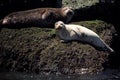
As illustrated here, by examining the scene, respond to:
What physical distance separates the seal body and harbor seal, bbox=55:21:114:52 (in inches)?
42.1

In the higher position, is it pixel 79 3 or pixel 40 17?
pixel 79 3

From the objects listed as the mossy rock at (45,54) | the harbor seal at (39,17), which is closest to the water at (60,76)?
the mossy rock at (45,54)

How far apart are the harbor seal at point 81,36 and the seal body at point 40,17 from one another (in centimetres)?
107

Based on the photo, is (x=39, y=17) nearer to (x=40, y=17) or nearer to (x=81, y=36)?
(x=40, y=17)

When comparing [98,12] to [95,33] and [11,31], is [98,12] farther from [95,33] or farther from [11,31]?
[11,31]

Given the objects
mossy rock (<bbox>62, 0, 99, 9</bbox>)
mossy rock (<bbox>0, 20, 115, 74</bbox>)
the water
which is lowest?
the water

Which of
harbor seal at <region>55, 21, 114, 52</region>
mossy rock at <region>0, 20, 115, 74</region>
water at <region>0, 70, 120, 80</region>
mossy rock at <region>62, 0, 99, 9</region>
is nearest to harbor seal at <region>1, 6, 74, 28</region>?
mossy rock at <region>62, 0, 99, 9</region>

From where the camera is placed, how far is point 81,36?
10.6 metres

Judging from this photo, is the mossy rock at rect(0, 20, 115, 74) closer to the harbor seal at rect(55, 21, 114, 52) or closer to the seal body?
the harbor seal at rect(55, 21, 114, 52)

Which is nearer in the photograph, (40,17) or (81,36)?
(81,36)

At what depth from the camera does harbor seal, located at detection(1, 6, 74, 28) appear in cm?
1162

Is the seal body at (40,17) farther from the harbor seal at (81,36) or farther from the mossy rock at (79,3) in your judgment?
the harbor seal at (81,36)

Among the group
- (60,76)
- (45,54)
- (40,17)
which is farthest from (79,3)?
(60,76)

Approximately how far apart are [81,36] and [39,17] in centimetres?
155
